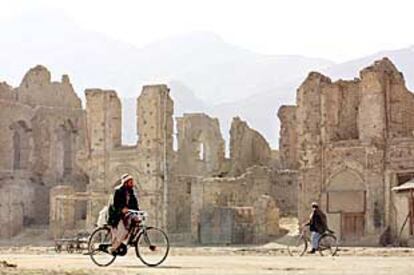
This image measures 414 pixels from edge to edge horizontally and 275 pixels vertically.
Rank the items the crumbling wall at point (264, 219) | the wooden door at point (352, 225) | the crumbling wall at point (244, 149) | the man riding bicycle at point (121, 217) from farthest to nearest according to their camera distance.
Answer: the crumbling wall at point (244, 149) → the crumbling wall at point (264, 219) → the wooden door at point (352, 225) → the man riding bicycle at point (121, 217)

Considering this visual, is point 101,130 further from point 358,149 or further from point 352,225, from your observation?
point 352,225

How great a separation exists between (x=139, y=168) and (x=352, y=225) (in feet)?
45.3

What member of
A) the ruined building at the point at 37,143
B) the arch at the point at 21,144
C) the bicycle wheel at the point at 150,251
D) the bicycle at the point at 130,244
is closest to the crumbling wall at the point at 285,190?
the ruined building at the point at 37,143

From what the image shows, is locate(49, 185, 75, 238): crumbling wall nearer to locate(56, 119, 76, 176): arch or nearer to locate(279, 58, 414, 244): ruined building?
locate(56, 119, 76, 176): arch

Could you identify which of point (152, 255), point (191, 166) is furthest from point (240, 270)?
point (191, 166)

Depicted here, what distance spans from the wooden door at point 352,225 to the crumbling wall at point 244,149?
60.6 ft

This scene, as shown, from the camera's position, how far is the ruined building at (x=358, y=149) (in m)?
49.4

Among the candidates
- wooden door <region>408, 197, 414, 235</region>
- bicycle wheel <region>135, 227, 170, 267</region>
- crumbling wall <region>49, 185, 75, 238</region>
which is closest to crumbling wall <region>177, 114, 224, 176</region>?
crumbling wall <region>49, 185, 75, 238</region>

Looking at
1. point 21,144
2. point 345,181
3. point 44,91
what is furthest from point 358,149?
point 44,91

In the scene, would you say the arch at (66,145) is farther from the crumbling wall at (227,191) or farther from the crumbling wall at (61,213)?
the crumbling wall at (227,191)

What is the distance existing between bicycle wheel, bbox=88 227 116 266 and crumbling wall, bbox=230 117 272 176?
4541 centimetres

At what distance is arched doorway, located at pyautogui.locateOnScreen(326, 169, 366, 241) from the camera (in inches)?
1993

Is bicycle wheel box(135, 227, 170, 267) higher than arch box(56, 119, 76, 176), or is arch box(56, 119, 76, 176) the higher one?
arch box(56, 119, 76, 176)

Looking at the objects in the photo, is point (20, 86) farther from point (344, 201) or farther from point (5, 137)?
point (344, 201)
